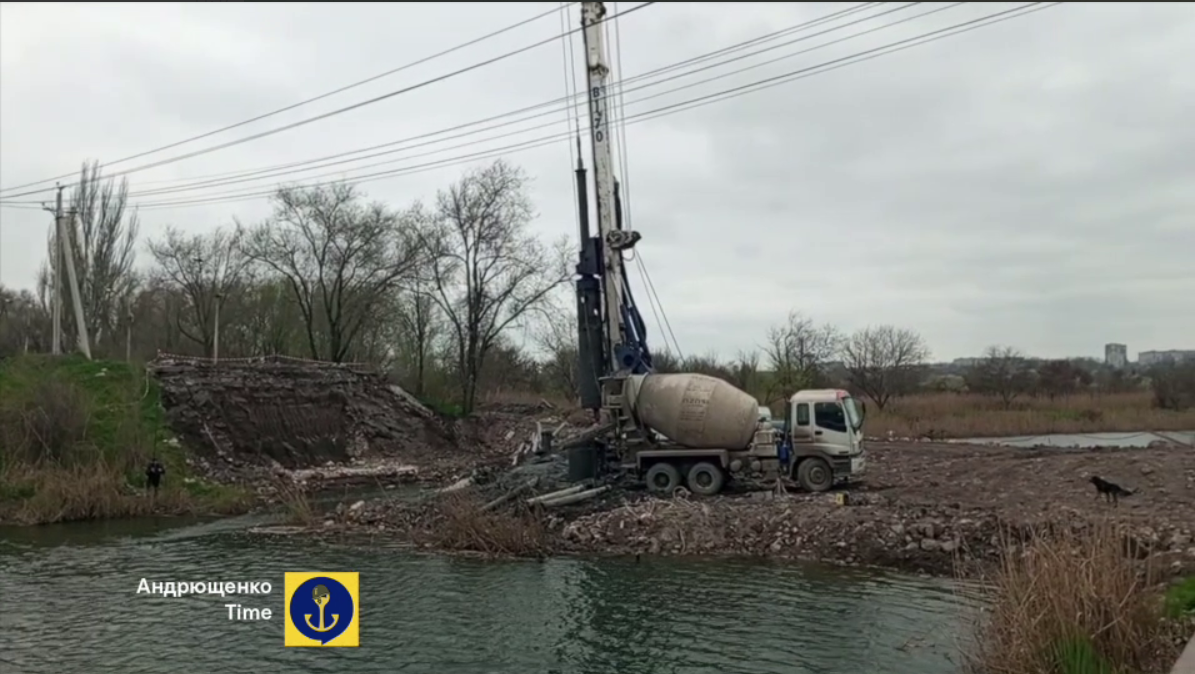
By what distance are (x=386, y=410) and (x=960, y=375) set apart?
1679 inches

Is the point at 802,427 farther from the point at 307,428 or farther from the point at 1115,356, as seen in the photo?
the point at 1115,356

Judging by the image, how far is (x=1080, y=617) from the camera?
7195mm

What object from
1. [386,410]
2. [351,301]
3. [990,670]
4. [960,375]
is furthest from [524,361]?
[990,670]

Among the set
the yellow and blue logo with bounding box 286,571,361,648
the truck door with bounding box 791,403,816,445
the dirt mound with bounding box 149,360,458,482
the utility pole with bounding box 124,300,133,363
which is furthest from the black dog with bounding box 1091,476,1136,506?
the utility pole with bounding box 124,300,133,363

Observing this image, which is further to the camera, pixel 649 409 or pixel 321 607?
pixel 649 409

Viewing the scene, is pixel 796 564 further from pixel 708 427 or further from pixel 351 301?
pixel 351 301

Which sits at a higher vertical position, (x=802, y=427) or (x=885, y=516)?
(x=802, y=427)

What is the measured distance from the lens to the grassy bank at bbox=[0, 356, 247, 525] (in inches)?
888

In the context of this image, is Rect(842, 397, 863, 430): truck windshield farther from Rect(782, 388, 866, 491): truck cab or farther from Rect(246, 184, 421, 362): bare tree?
Rect(246, 184, 421, 362): bare tree

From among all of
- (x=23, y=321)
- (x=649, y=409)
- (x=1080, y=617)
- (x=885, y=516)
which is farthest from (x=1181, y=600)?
(x=23, y=321)

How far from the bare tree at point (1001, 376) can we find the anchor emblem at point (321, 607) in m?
48.2

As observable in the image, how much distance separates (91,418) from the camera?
26.8 metres

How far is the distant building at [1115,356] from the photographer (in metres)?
57.4

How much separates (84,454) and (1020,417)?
38.9m
